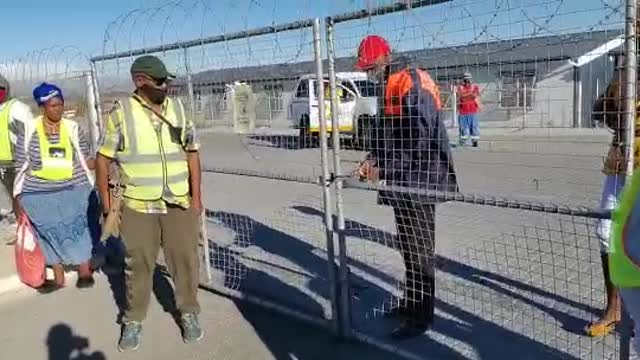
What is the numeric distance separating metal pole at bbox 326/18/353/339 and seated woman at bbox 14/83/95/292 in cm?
240

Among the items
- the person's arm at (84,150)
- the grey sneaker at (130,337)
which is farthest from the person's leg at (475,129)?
the person's arm at (84,150)

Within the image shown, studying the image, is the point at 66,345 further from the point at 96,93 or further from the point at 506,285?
the point at 506,285

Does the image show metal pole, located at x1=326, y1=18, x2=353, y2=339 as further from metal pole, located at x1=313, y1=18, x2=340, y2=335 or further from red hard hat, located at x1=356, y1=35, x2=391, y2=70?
red hard hat, located at x1=356, y1=35, x2=391, y2=70

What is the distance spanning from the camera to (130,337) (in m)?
4.07

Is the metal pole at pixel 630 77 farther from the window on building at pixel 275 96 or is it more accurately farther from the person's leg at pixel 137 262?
the person's leg at pixel 137 262

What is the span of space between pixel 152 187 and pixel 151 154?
0.21 metres

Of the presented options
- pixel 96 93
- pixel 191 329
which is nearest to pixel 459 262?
pixel 191 329

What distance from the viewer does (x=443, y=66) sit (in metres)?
3.71

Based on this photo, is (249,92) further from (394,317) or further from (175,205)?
(394,317)

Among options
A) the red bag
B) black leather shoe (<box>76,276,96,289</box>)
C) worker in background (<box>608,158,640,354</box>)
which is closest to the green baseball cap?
the red bag

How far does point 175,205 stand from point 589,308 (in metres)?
2.94

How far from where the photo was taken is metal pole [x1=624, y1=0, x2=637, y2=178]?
2.45 m

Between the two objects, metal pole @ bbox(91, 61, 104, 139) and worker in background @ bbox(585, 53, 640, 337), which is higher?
metal pole @ bbox(91, 61, 104, 139)

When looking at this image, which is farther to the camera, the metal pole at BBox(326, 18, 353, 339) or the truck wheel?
the truck wheel
